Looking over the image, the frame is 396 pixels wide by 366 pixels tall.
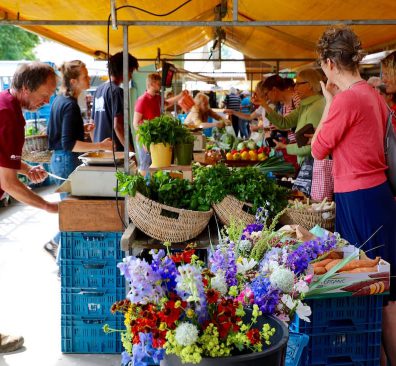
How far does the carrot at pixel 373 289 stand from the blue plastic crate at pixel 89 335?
1.92 meters

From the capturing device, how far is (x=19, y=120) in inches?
148

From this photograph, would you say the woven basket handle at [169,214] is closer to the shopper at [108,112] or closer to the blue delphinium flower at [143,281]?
the blue delphinium flower at [143,281]

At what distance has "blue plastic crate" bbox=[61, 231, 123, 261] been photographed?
12.5 ft

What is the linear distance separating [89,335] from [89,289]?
0.32 meters

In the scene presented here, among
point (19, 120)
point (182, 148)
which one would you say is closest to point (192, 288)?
point (19, 120)

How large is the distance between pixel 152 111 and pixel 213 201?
4.28 m

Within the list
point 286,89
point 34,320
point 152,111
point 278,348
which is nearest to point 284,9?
point 286,89

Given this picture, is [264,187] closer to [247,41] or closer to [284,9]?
[284,9]

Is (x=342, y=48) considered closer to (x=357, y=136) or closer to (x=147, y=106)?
(x=357, y=136)

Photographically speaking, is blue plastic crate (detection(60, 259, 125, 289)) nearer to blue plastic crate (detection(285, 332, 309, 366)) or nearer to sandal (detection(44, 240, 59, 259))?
blue plastic crate (detection(285, 332, 309, 366))

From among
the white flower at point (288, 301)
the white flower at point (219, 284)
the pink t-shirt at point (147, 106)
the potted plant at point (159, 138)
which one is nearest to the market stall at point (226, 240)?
the white flower at point (288, 301)

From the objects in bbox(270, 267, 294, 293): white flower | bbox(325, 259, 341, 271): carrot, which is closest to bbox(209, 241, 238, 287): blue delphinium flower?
bbox(270, 267, 294, 293): white flower

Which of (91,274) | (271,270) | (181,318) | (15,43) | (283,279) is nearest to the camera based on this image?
(181,318)

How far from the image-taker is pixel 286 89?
24.8ft
